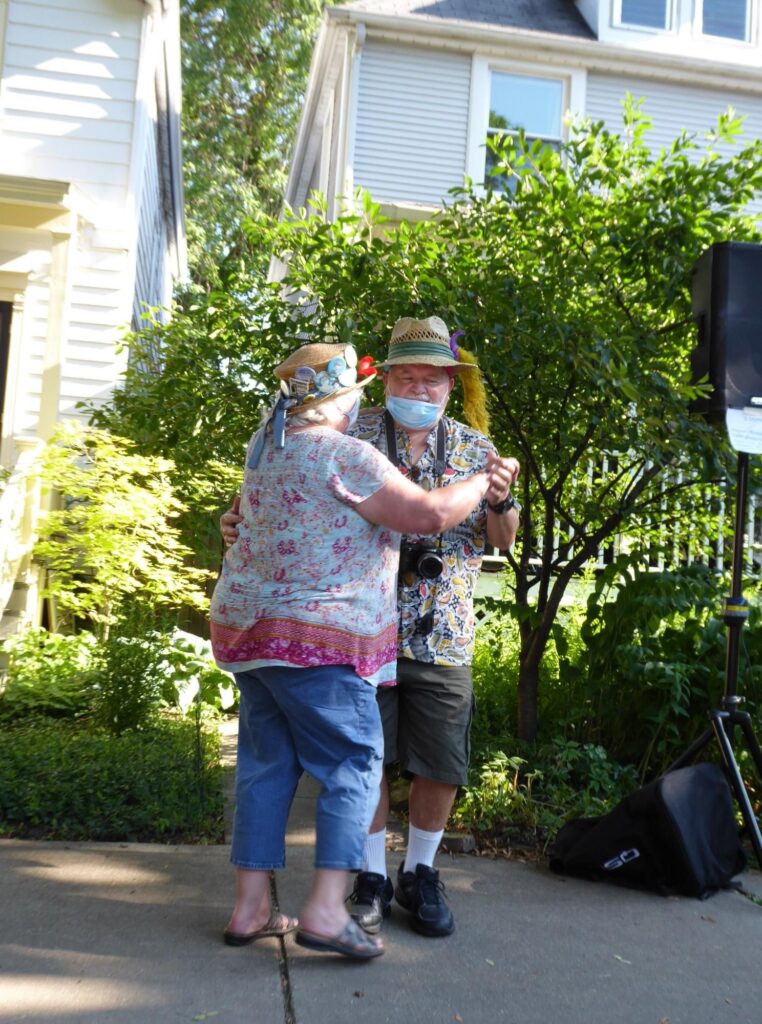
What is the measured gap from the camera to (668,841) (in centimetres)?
Answer: 354

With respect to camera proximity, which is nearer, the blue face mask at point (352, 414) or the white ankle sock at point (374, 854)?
the blue face mask at point (352, 414)

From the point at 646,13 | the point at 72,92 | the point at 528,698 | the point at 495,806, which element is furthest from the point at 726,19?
the point at 495,806

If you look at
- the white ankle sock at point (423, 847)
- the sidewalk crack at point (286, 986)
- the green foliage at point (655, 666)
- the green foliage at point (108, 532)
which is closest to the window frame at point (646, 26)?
the green foliage at point (108, 532)

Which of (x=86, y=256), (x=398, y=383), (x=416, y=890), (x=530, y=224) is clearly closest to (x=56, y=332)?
(x=86, y=256)

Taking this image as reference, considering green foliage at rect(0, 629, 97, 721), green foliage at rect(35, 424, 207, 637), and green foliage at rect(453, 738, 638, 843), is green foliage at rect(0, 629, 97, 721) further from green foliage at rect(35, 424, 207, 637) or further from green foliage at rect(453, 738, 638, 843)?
green foliage at rect(453, 738, 638, 843)

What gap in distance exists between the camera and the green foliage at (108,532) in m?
6.25

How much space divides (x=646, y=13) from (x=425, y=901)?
519 inches

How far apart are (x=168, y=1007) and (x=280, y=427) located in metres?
1.56

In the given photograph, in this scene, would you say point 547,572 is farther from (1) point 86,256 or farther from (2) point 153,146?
(2) point 153,146

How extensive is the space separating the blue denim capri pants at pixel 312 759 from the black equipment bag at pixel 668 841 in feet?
3.70

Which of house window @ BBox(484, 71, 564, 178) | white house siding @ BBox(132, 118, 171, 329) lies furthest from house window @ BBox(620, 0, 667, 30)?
white house siding @ BBox(132, 118, 171, 329)

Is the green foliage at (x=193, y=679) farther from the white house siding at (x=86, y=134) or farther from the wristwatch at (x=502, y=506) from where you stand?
the white house siding at (x=86, y=134)

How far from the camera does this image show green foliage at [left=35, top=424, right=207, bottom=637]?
6246 millimetres

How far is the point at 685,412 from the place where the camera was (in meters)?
4.17
